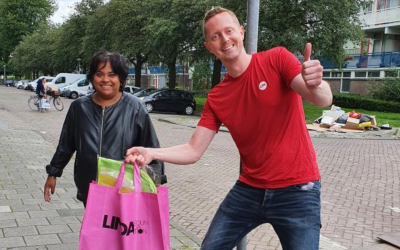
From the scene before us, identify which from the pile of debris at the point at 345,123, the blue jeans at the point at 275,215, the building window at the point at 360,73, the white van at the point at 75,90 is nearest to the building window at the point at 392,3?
the building window at the point at 360,73

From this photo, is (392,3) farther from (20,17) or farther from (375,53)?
(20,17)

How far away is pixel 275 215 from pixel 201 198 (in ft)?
13.0

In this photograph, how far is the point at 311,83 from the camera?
1.82 m

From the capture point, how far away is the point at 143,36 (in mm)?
28453

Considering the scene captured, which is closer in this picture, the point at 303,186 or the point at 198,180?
the point at 303,186

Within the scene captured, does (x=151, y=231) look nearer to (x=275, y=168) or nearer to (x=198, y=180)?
(x=275, y=168)

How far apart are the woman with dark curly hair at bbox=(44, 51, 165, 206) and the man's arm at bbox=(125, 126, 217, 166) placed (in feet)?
1.19

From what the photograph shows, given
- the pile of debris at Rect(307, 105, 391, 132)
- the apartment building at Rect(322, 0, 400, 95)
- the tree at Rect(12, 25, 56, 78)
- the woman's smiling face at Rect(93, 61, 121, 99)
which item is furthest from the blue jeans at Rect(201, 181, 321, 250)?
the tree at Rect(12, 25, 56, 78)

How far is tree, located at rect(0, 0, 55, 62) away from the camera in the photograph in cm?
6869

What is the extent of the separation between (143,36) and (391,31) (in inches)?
760

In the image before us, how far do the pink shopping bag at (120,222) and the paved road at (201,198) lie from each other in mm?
1803

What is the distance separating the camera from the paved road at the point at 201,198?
13.9ft

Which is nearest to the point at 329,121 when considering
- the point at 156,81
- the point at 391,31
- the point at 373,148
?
the point at 373,148

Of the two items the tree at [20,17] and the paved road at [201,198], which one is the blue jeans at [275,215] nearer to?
the paved road at [201,198]
